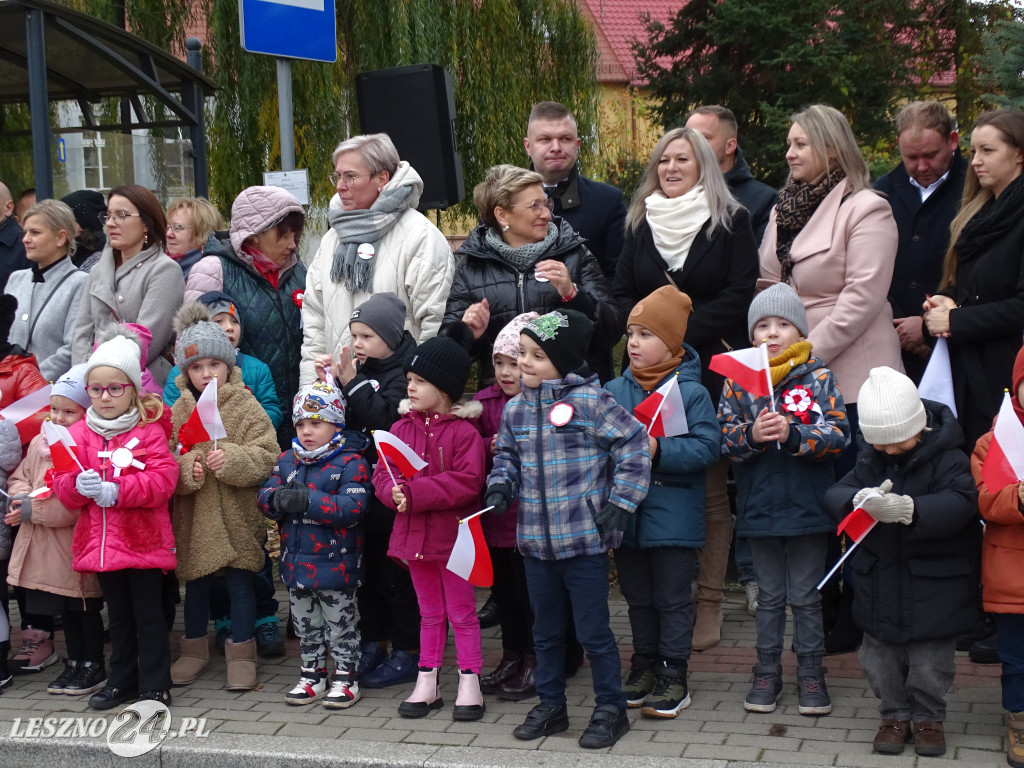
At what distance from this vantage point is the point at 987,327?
5.11 m

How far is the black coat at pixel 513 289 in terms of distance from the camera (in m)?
5.51

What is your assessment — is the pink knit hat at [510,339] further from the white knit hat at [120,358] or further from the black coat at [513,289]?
the white knit hat at [120,358]

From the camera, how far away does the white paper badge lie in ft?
15.3

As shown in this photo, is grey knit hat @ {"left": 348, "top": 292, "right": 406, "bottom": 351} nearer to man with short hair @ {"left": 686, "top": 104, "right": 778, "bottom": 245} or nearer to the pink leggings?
the pink leggings

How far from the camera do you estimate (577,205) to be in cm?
638

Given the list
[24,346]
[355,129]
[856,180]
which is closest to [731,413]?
[856,180]

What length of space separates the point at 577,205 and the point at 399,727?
286 centimetres

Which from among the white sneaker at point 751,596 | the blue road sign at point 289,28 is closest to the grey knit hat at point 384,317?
the white sneaker at point 751,596

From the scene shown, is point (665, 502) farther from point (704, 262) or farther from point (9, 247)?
point (9, 247)

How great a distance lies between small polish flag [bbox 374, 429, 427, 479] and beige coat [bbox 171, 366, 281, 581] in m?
0.82

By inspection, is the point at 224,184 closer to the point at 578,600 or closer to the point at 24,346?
the point at 24,346

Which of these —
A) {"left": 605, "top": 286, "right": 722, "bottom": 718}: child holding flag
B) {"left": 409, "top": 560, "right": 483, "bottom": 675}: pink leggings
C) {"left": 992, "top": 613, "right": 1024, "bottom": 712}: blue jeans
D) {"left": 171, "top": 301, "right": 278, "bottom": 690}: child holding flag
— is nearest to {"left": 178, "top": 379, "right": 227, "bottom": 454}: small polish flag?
{"left": 171, "top": 301, "right": 278, "bottom": 690}: child holding flag

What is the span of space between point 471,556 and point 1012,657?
6.62 feet

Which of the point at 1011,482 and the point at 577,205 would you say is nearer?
the point at 1011,482
